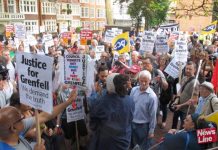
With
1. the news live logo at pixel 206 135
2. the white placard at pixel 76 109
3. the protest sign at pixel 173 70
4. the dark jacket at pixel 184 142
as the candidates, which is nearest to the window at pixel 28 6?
the protest sign at pixel 173 70

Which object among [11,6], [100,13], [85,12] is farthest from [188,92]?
[100,13]

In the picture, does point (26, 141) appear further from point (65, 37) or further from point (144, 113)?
point (65, 37)

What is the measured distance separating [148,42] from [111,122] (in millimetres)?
6496

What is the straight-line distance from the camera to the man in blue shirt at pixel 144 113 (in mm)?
4586

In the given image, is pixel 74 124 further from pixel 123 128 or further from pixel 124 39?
pixel 124 39

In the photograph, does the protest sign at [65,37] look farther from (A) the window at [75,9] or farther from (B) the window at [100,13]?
(B) the window at [100,13]

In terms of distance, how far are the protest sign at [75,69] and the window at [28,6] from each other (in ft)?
Answer: 142

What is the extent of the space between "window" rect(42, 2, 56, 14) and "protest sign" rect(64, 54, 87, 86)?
47850mm

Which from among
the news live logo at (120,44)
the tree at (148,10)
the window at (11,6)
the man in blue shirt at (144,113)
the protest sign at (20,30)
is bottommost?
the man in blue shirt at (144,113)

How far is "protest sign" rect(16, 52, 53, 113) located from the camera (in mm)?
2979

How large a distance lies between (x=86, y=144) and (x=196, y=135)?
2.25m

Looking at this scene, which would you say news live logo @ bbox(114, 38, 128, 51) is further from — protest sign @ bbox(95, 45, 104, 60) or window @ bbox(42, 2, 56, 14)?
window @ bbox(42, 2, 56, 14)

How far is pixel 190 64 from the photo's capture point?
223 inches

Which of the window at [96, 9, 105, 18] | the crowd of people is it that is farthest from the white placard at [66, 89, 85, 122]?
Result: the window at [96, 9, 105, 18]
